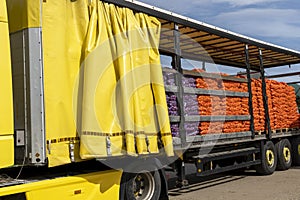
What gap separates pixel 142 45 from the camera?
6898 millimetres

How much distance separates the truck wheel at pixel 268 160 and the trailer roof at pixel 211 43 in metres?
2.73

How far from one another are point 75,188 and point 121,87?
1.59m

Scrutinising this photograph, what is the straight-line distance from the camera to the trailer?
5383 mm

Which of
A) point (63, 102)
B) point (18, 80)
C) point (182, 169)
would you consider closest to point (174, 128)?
point (182, 169)

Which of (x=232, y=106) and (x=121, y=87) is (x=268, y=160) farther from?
Answer: (x=121, y=87)

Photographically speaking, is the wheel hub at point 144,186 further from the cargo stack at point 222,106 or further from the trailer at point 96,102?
the cargo stack at point 222,106

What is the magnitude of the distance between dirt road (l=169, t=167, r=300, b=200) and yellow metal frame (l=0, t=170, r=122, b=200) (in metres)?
2.33

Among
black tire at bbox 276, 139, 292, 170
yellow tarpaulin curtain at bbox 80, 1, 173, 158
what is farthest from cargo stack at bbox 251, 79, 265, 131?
yellow tarpaulin curtain at bbox 80, 1, 173, 158

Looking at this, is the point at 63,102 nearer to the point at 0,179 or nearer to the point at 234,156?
the point at 0,179

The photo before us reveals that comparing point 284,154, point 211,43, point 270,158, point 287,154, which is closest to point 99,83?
point 211,43

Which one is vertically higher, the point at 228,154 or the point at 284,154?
the point at 228,154

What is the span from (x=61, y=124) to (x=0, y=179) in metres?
1.00

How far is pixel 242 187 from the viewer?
10.5 m

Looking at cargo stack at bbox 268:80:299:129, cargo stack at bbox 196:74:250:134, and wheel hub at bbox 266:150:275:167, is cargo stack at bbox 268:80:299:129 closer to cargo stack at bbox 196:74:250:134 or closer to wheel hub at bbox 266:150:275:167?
wheel hub at bbox 266:150:275:167
